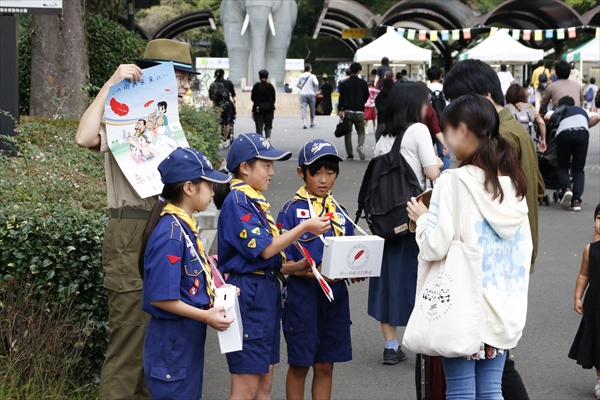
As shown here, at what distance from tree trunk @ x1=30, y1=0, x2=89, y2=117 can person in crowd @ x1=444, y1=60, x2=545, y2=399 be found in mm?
6943

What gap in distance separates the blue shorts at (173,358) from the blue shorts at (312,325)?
0.84m

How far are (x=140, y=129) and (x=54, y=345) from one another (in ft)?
4.32

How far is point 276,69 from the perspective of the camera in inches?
1346

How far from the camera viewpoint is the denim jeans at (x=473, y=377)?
3465 mm

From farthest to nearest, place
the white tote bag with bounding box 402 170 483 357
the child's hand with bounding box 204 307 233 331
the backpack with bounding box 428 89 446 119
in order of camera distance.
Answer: the backpack with bounding box 428 89 446 119, the child's hand with bounding box 204 307 233 331, the white tote bag with bounding box 402 170 483 357

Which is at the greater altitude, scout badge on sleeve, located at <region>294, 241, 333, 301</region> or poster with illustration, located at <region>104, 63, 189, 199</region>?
poster with illustration, located at <region>104, 63, 189, 199</region>

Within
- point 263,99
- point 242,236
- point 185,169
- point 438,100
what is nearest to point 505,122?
point 242,236

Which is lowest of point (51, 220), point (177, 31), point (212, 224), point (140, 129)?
point (212, 224)

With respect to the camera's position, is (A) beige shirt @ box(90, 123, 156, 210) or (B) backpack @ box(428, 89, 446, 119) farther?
(B) backpack @ box(428, 89, 446, 119)

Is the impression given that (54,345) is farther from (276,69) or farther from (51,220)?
(276,69)

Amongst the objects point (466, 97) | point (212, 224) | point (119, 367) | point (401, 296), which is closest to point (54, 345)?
point (119, 367)

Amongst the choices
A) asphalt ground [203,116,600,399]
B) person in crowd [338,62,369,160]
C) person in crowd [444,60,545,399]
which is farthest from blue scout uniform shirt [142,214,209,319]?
person in crowd [338,62,369,160]

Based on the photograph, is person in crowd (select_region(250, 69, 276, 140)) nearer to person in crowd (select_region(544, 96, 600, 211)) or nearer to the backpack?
the backpack

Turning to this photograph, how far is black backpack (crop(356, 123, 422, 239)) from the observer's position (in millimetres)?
5305
